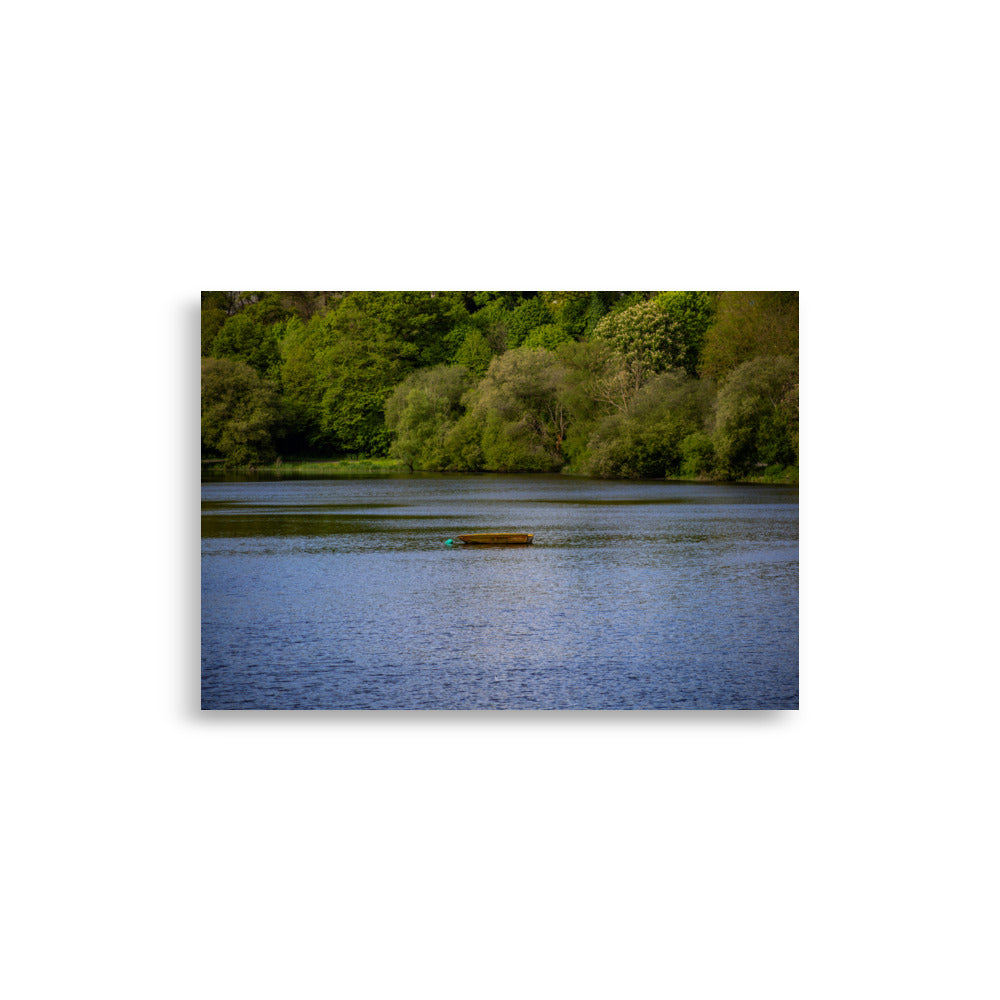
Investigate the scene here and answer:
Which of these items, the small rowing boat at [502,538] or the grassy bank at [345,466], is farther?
the grassy bank at [345,466]

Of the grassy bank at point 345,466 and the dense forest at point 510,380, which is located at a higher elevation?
the dense forest at point 510,380

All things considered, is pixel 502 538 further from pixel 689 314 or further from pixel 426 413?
pixel 689 314

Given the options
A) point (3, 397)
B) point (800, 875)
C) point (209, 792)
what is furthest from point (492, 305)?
point (800, 875)

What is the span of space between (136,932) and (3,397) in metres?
3.13

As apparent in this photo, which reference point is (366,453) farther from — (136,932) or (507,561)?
(136,932)

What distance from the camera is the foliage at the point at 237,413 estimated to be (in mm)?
6812

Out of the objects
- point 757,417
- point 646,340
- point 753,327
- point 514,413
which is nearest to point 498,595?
point 514,413

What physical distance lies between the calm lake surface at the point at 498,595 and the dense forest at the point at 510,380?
0.21 m

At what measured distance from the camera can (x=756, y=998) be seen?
563cm

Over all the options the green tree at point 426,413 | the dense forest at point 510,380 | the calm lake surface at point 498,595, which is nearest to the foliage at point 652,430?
the dense forest at point 510,380

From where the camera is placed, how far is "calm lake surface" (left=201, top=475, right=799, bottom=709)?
651 centimetres

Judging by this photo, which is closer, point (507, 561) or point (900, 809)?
point (900, 809)

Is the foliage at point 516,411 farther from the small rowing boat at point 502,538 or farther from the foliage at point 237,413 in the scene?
the foliage at point 237,413
